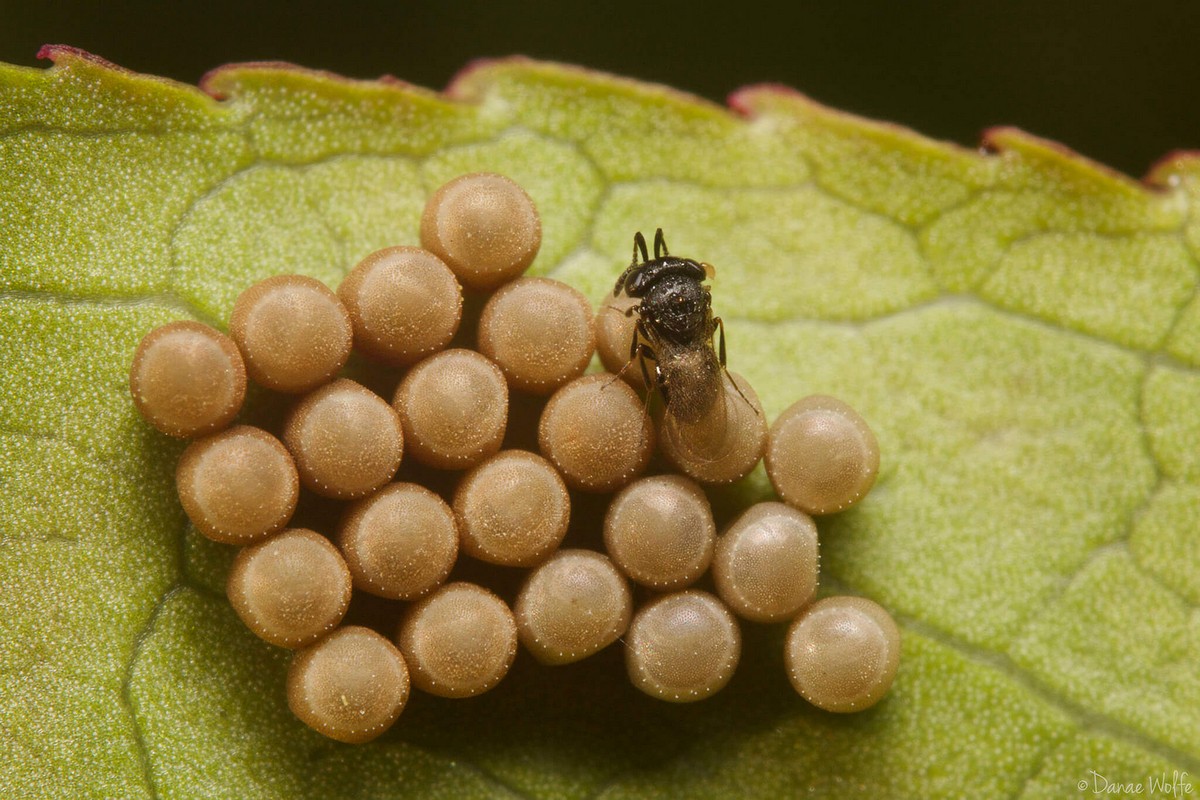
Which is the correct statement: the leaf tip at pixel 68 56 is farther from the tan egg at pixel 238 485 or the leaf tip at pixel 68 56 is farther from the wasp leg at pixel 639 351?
the wasp leg at pixel 639 351

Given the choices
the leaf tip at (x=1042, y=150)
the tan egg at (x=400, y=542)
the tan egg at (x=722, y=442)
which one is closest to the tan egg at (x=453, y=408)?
the tan egg at (x=400, y=542)

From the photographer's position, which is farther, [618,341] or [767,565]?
[618,341]

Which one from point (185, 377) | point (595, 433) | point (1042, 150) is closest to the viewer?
point (185, 377)

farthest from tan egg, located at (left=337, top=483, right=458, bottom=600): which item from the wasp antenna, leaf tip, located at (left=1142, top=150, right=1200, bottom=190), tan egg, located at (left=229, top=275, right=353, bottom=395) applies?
leaf tip, located at (left=1142, top=150, right=1200, bottom=190)

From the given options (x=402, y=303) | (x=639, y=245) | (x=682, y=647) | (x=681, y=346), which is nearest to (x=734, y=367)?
(x=681, y=346)

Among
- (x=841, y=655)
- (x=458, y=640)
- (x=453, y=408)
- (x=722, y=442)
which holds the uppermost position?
(x=722, y=442)

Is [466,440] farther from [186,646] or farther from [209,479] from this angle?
[186,646]

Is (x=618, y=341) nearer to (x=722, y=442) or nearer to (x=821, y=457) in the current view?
(x=722, y=442)

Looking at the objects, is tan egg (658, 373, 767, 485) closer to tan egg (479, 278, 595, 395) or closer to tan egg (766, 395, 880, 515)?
tan egg (766, 395, 880, 515)

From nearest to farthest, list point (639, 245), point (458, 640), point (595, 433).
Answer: point (458, 640) < point (595, 433) < point (639, 245)
